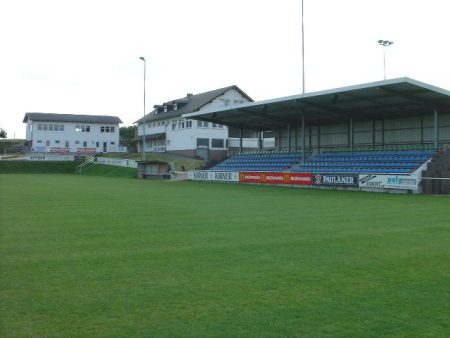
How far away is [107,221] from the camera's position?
555 inches

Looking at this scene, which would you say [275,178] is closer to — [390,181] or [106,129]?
[390,181]

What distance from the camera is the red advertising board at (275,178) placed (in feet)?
114

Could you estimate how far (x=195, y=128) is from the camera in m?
64.2

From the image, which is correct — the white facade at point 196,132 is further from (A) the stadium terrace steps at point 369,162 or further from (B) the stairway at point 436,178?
(B) the stairway at point 436,178

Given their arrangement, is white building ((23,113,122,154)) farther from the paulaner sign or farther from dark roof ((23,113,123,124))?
the paulaner sign

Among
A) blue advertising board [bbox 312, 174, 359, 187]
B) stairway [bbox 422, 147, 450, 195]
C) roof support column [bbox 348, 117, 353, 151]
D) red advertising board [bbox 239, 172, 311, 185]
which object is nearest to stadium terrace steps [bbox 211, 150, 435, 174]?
stairway [bbox 422, 147, 450, 195]

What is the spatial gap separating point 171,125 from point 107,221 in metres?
57.1

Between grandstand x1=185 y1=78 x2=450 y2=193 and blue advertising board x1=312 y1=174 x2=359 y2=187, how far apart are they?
38 centimetres

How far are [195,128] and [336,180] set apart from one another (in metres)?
34.6

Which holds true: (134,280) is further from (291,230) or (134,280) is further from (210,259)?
(291,230)

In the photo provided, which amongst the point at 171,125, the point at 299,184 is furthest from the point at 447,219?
the point at 171,125

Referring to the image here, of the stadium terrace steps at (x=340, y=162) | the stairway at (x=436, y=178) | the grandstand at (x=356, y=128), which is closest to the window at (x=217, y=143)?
the grandstand at (x=356, y=128)

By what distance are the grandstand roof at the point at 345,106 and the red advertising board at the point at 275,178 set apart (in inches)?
217

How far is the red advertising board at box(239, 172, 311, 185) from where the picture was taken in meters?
34.7
